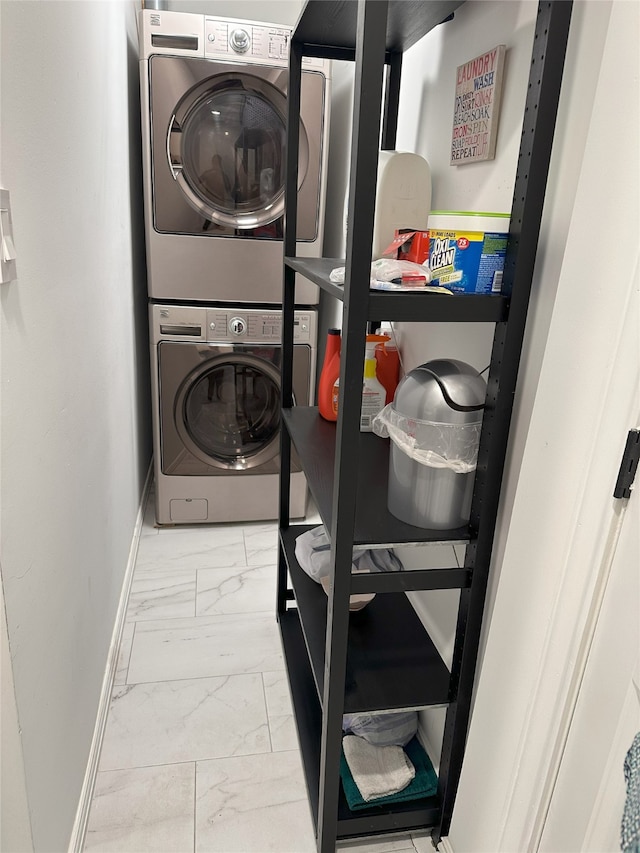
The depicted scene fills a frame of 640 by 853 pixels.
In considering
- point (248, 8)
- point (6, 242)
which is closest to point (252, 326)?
point (248, 8)

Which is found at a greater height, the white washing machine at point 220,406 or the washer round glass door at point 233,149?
the washer round glass door at point 233,149

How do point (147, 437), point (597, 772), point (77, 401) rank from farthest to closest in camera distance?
point (147, 437) → point (77, 401) → point (597, 772)

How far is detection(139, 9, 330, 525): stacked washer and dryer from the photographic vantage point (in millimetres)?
2334

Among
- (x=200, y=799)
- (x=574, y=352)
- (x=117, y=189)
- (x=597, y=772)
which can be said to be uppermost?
(x=117, y=189)

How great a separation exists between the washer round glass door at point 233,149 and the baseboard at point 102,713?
4.64 ft

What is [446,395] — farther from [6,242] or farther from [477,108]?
[6,242]

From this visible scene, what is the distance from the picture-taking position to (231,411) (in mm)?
2797

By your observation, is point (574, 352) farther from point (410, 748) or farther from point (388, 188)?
point (410, 748)

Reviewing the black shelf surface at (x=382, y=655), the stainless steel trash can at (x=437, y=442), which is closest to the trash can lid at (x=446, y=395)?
the stainless steel trash can at (x=437, y=442)

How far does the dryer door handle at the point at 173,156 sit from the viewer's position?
238cm

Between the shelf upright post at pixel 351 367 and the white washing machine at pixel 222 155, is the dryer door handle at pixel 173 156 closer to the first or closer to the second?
the white washing machine at pixel 222 155

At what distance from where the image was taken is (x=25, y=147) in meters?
1.05

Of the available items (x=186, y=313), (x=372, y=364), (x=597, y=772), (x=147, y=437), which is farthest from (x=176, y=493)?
(x=597, y=772)

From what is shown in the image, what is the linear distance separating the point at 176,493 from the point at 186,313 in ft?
2.66
